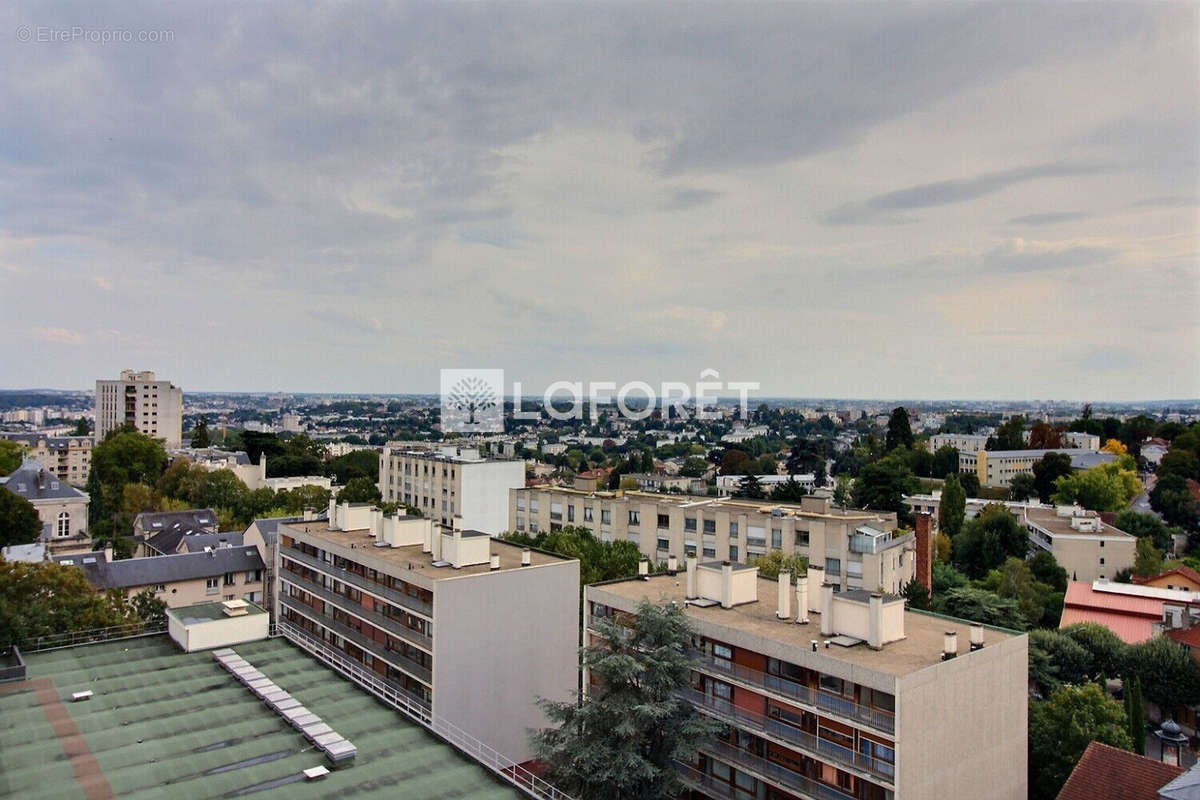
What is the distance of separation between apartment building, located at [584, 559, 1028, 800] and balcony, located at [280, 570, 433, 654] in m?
7.75

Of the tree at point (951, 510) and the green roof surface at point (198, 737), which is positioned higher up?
the green roof surface at point (198, 737)

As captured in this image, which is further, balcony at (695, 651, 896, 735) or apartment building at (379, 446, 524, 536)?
apartment building at (379, 446, 524, 536)

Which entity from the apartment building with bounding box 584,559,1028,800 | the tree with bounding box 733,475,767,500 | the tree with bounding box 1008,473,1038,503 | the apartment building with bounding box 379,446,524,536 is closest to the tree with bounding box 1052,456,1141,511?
the tree with bounding box 1008,473,1038,503

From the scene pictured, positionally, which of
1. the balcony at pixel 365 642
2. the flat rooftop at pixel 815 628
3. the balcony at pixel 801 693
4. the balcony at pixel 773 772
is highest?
the flat rooftop at pixel 815 628

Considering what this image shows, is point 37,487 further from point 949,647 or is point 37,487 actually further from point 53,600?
point 949,647

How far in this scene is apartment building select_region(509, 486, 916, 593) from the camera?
40781 millimetres

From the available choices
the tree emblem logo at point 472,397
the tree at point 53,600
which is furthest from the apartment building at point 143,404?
the tree at point 53,600

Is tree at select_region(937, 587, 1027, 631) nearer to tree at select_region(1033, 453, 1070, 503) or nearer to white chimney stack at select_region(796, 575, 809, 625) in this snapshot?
white chimney stack at select_region(796, 575, 809, 625)

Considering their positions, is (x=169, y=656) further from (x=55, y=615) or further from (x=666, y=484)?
(x=666, y=484)

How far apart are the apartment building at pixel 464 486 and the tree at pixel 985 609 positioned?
112ft

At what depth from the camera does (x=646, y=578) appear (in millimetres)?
29609

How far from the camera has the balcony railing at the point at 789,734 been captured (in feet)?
61.4

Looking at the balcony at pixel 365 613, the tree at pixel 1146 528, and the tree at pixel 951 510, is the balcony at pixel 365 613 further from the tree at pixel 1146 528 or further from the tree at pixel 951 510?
the tree at pixel 1146 528

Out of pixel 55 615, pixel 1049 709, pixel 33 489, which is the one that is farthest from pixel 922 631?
pixel 33 489
